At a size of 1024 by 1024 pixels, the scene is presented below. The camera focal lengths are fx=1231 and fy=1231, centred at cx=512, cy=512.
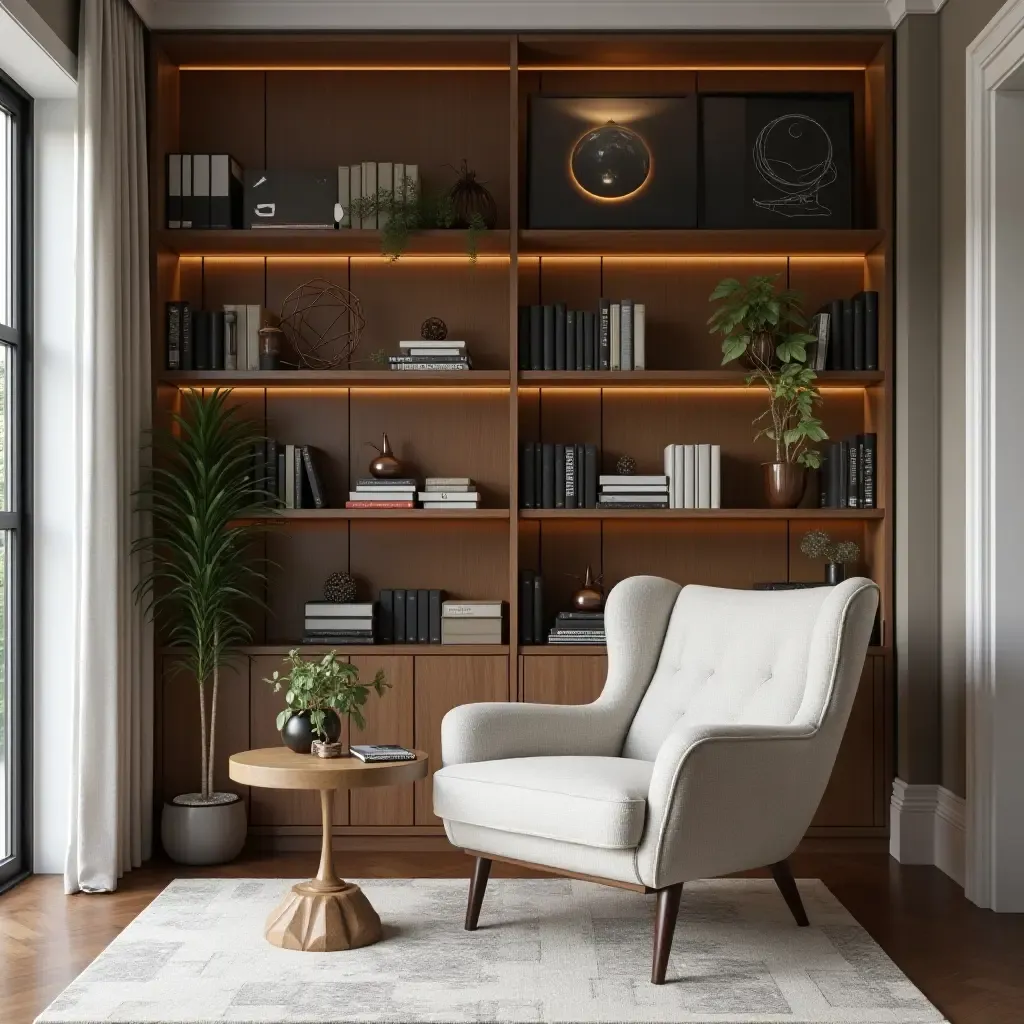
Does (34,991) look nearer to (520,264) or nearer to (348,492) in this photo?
(348,492)

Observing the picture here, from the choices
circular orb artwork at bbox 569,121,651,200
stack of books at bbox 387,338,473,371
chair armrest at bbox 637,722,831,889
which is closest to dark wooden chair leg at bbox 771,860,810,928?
chair armrest at bbox 637,722,831,889

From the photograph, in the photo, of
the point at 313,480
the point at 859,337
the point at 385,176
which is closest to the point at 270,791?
the point at 313,480

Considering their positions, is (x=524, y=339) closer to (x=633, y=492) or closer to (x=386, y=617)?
(x=633, y=492)

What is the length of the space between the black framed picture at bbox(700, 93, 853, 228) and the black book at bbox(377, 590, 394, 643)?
1.79 metres

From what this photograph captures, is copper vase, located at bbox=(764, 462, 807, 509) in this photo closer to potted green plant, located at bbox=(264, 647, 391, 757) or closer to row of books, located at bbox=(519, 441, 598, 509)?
row of books, located at bbox=(519, 441, 598, 509)

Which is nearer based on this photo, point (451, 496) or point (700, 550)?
point (451, 496)

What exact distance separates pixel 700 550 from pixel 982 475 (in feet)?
3.97

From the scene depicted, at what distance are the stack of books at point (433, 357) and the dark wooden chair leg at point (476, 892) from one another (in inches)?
72.8

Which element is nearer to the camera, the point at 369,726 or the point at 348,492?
the point at 369,726

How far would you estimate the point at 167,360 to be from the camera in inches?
176

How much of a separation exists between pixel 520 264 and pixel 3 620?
2265 millimetres

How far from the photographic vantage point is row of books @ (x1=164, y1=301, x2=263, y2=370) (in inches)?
176

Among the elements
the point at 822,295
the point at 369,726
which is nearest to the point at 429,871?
the point at 369,726

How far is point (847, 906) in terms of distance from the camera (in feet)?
12.1
